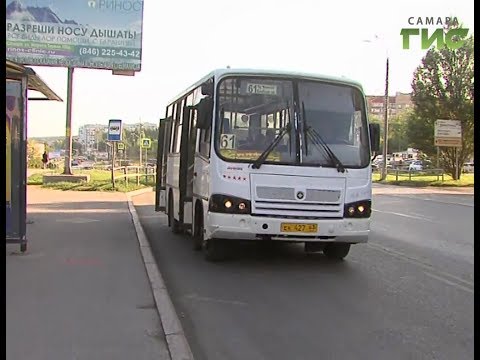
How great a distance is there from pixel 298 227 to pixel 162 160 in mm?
6710

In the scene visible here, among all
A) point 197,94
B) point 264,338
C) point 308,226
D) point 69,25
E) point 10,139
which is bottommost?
point 264,338

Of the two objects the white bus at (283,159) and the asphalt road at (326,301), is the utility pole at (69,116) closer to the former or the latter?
the asphalt road at (326,301)

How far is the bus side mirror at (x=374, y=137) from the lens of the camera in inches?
363

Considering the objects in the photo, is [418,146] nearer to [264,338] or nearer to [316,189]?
[316,189]

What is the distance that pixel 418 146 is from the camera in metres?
43.5

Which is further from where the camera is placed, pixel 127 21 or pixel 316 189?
pixel 127 21

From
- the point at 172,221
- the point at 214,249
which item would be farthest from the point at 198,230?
the point at 172,221

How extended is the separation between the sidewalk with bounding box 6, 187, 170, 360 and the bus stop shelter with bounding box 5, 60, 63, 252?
0.47m

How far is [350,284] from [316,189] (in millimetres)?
1426

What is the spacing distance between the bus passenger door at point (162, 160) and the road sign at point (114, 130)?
9.94 meters

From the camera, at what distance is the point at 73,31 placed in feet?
91.5

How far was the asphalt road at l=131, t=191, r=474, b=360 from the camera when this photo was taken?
5426mm

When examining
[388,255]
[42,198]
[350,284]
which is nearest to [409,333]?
[350,284]

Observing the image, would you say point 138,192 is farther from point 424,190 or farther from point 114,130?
point 424,190
